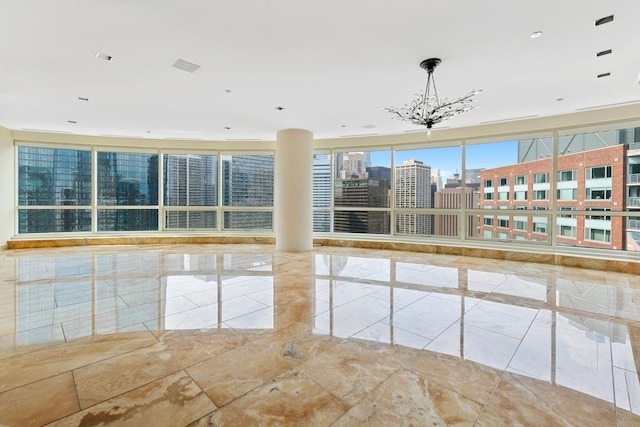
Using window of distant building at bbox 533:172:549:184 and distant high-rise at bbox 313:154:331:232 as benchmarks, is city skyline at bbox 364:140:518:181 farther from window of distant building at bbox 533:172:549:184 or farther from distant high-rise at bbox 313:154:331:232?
distant high-rise at bbox 313:154:331:232

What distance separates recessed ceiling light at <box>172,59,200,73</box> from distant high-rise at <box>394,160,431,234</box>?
5.63 metres

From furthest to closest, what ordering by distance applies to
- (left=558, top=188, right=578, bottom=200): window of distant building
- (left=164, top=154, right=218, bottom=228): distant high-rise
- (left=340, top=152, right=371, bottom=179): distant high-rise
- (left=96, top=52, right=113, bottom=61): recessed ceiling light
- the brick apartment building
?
1. (left=164, top=154, right=218, bottom=228): distant high-rise
2. (left=340, top=152, right=371, bottom=179): distant high-rise
3. (left=558, top=188, right=578, bottom=200): window of distant building
4. the brick apartment building
5. (left=96, top=52, right=113, bottom=61): recessed ceiling light

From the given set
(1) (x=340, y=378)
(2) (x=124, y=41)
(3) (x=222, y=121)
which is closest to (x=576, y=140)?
(1) (x=340, y=378)

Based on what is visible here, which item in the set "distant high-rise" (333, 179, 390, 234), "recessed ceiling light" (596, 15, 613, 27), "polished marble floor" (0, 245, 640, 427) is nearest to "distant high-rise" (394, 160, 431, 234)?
"distant high-rise" (333, 179, 390, 234)

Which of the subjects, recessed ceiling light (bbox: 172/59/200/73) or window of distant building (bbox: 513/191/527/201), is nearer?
recessed ceiling light (bbox: 172/59/200/73)

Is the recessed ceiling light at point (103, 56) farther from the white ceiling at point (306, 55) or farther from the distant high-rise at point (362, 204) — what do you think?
the distant high-rise at point (362, 204)

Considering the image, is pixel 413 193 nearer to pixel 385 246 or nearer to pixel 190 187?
pixel 385 246

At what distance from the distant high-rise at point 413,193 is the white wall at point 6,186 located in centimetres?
981

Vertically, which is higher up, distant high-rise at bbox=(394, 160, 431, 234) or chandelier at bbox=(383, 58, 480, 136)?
chandelier at bbox=(383, 58, 480, 136)

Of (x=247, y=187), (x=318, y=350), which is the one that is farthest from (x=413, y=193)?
(x=318, y=350)

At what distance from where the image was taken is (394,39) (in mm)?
3244

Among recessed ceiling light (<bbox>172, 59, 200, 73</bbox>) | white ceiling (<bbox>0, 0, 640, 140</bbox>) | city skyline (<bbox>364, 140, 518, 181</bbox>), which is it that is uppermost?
recessed ceiling light (<bbox>172, 59, 200, 73</bbox>)

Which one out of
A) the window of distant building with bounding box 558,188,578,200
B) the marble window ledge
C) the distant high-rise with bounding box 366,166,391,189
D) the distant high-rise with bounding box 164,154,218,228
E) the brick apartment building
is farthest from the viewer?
the distant high-rise with bounding box 164,154,218,228

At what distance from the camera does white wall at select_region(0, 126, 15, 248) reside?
716cm
